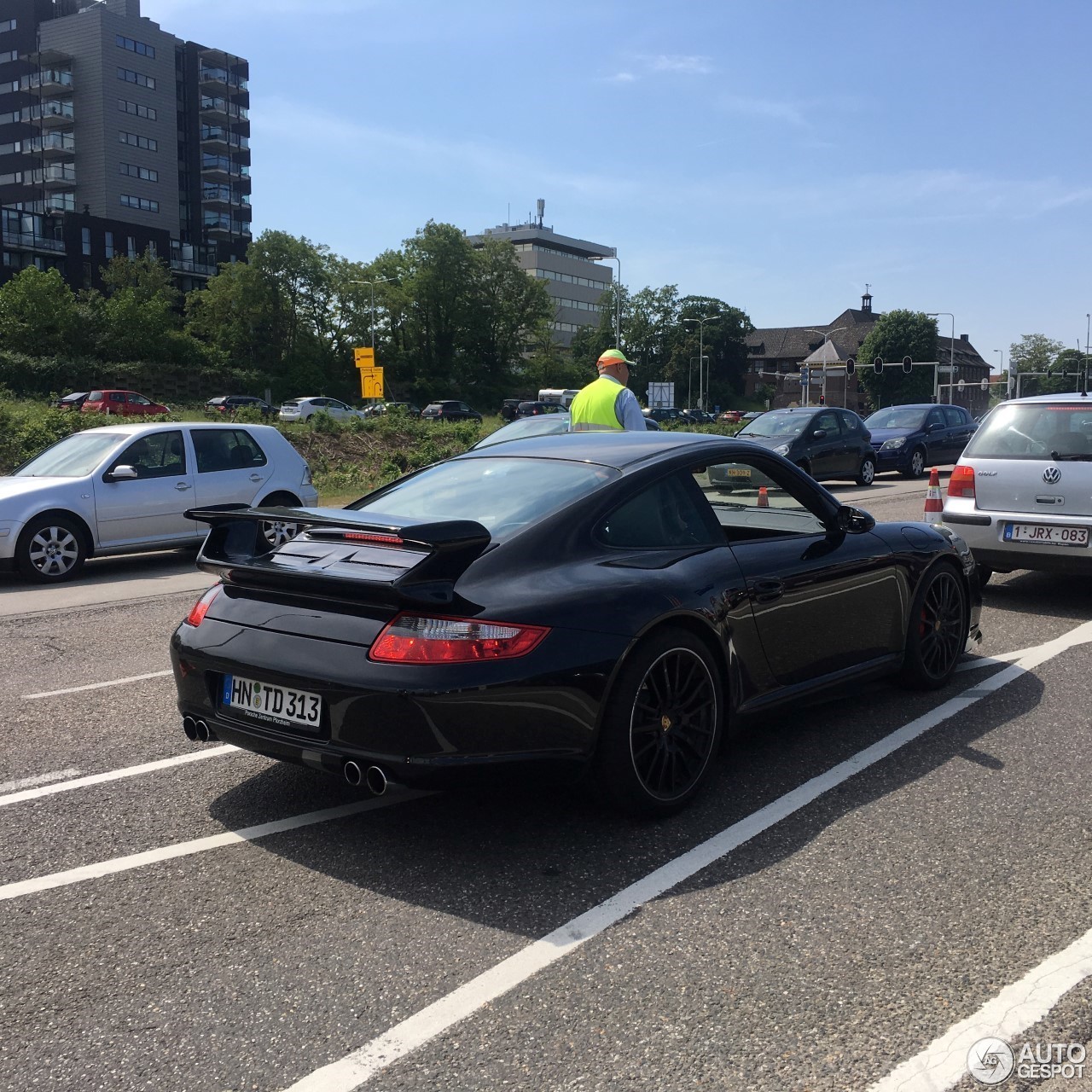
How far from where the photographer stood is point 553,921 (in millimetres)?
3326

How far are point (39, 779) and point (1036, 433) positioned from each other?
23.7ft

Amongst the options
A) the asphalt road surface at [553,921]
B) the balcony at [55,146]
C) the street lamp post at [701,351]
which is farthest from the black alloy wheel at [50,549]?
the street lamp post at [701,351]

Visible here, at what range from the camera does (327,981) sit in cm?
297

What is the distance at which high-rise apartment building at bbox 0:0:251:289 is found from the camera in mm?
83562

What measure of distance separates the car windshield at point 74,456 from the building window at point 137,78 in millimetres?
86151

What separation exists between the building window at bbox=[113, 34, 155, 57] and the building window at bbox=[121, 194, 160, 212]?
1134cm

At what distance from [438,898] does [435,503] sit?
67.3 inches

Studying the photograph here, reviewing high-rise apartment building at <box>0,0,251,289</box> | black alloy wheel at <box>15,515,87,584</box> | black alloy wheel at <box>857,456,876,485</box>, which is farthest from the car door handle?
high-rise apartment building at <box>0,0,251,289</box>

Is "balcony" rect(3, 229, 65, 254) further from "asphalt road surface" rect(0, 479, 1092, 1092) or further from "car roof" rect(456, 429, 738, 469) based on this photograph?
"car roof" rect(456, 429, 738, 469)

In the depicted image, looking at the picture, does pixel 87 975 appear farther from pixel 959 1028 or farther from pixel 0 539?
pixel 0 539

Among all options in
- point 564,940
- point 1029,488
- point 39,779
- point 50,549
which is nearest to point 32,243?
point 50,549

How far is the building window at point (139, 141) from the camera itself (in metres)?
86.5

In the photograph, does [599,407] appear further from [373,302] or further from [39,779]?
[373,302]

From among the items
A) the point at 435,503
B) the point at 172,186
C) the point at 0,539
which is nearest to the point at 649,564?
the point at 435,503
